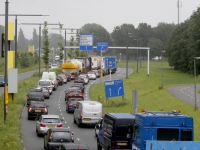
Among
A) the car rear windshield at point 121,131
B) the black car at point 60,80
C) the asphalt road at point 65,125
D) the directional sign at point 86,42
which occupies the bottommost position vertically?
the asphalt road at point 65,125

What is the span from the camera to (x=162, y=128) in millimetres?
23328

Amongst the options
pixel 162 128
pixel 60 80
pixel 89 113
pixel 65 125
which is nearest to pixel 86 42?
pixel 60 80

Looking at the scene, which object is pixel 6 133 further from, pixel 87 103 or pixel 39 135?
pixel 87 103

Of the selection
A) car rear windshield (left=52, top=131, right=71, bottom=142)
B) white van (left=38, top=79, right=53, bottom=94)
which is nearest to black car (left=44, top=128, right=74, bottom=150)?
car rear windshield (left=52, top=131, right=71, bottom=142)

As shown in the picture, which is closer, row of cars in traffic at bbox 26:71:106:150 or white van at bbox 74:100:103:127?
row of cars in traffic at bbox 26:71:106:150

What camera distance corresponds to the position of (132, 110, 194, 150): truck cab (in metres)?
23.2

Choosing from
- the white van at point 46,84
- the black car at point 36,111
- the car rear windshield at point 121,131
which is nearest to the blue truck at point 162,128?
the car rear windshield at point 121,131

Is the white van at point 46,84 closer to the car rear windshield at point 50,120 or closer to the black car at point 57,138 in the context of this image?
the car rear windshield at point 50,120

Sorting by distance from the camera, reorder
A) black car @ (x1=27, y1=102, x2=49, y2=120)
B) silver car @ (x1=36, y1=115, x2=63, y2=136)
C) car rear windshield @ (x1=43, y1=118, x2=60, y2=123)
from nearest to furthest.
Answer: silver car @ (x1=36, y1=115, x2=63, y2=136)
car rear windshield @ (x1=43, y1=118, x2=60, y2=123)
black car @ (x1=27, y1=102, x2=49, y2=120)

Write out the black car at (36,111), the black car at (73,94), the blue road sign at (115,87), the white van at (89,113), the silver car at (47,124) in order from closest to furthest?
the silver car at (47,124) → the white van at (89,113) → the black car at (36,111) → the blue road sign at (115,87) → the black car at (73,94)

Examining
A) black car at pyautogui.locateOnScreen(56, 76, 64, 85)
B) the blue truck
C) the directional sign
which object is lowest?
black car at pyautogui.locateOnScreen(56, 76, 64, 85)

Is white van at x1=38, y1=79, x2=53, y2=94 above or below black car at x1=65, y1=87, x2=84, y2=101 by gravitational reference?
above

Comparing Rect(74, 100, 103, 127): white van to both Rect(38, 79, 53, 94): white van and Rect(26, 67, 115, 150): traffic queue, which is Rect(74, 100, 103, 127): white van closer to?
Rect(26, 67, 115, 150): traffic queue

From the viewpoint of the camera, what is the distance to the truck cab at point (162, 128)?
76.0 feet
